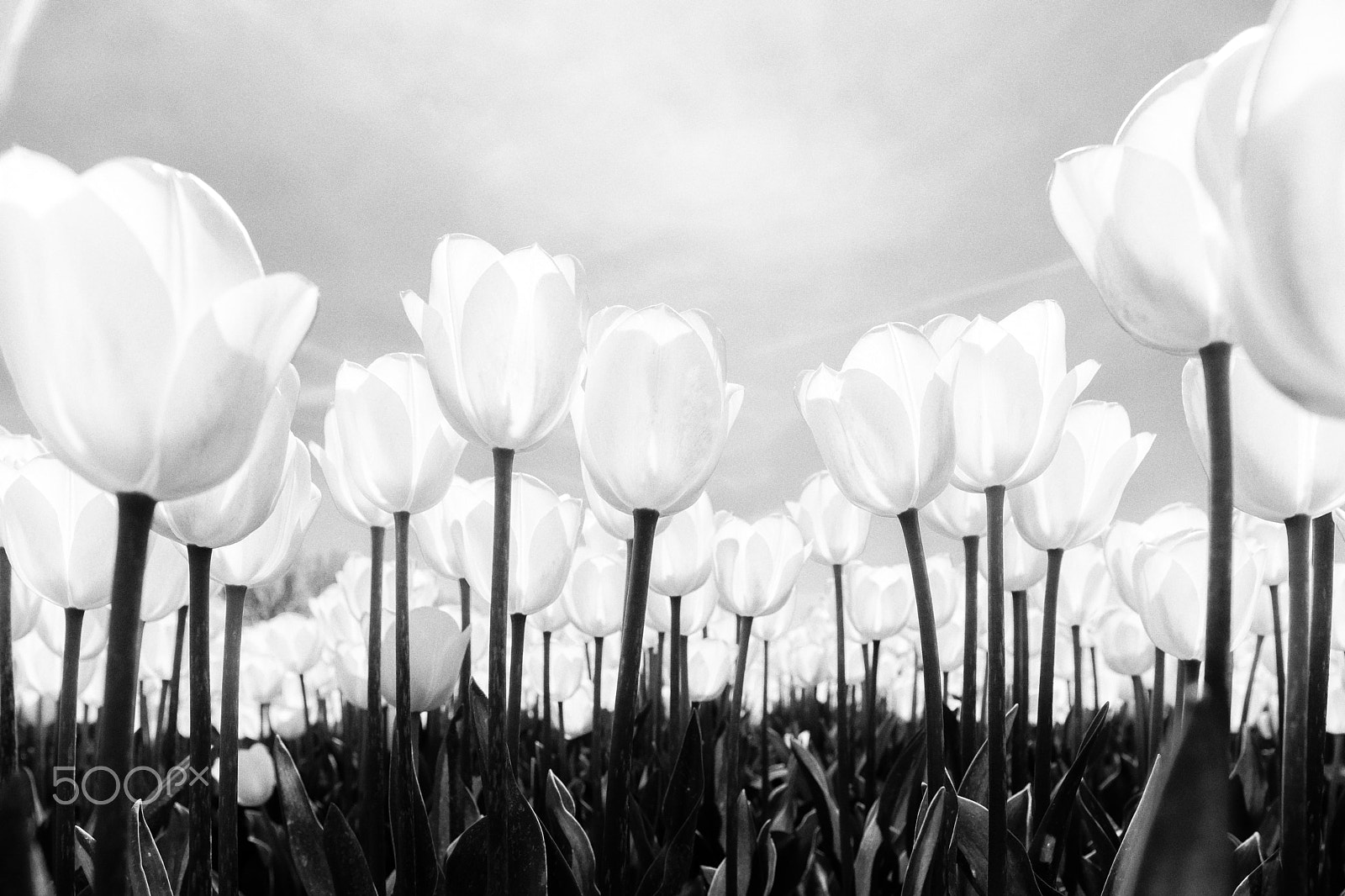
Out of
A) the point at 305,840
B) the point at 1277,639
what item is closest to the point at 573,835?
the point at 305,840

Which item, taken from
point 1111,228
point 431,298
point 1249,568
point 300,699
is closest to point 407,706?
point 431,298

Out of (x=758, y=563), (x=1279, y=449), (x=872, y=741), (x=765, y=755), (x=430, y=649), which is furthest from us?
(x=765, y=755)

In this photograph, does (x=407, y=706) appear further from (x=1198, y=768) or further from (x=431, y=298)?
(x=1198, y=768)

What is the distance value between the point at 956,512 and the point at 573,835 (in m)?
0.69

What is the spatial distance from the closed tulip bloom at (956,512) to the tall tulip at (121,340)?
101cm

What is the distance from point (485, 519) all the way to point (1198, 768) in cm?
108

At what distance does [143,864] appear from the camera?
2.97 feet

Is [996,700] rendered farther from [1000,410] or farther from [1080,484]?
[1080,484]

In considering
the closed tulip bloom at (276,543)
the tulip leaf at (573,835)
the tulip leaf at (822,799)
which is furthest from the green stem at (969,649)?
the closed tulip bloom at (276,543)

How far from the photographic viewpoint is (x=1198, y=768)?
0.34 m

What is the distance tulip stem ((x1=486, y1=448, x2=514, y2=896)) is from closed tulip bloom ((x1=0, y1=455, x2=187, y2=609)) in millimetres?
492

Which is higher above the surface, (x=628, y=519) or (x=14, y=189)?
(x=14, y=189)

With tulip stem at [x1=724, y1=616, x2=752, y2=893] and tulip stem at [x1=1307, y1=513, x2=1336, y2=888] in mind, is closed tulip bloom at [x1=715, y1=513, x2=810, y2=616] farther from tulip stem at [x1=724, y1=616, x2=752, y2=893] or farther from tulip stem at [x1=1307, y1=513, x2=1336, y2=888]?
tulip stem at [x1=1307, y1=513, x2=1336, y2=888]

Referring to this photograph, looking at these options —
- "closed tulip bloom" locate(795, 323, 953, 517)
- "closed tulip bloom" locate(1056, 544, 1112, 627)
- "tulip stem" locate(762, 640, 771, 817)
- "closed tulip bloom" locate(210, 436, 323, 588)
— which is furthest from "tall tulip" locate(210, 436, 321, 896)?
"closed tulip bloom" locate(1056, 544, 1112, 627)
